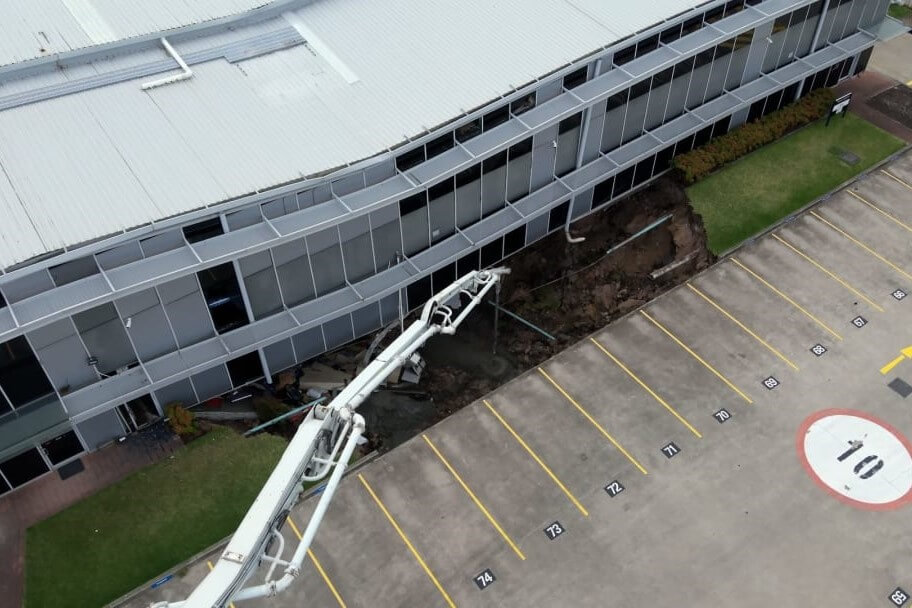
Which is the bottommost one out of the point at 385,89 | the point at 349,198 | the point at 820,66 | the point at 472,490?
the point at 472,490

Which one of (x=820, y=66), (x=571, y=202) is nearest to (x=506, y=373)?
(x=571, y=202)

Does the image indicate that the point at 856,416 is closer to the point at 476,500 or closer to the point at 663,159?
the point at 476,500

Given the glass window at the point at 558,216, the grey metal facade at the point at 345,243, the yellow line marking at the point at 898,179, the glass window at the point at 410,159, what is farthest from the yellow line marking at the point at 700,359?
the yellow line marking at the point at 898,179

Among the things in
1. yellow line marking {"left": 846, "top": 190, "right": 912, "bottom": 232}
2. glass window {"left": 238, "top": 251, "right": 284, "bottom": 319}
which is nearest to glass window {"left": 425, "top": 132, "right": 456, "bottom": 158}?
glass window {"left": 238, "top": 251, "right": 284, "bottom": 319}

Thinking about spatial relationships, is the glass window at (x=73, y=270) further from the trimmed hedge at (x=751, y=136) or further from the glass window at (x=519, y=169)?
the trimmed hedge at (x=751, y=136)

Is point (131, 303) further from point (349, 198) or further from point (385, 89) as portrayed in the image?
point (385, 89)

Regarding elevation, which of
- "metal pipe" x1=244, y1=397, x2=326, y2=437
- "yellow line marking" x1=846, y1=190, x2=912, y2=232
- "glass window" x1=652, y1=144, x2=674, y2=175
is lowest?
"metal pipe" x1=244, y1=397, x2=326, y2=437

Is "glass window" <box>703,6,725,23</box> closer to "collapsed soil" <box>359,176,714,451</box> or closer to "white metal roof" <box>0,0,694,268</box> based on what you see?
"white metal roof" <box>0,0,694,268</box>
